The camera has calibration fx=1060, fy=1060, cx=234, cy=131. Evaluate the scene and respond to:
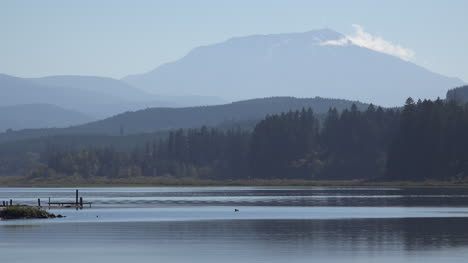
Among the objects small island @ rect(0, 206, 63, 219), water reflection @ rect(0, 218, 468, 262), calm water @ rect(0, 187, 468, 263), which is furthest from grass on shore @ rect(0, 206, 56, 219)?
water reflection @ rect(0, 218, 468, 262)

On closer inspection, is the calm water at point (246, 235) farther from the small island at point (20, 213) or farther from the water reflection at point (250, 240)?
the small island at point (20, 213)

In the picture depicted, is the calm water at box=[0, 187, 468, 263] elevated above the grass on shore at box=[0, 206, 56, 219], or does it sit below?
below

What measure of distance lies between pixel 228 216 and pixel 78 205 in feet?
109

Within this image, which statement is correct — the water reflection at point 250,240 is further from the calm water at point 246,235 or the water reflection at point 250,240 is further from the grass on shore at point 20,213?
the grass on shore at point 20,213

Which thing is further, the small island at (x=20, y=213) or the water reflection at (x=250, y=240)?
the small island at (x=20, y=213)

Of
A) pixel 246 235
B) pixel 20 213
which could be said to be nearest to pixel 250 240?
pixel 246 235

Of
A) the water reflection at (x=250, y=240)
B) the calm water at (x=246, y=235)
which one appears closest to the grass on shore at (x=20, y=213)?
the calm water at (x=246, y=235)

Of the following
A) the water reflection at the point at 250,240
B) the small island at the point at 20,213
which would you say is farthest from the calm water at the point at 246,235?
the small island at the point at 20,213

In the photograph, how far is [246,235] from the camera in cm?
7500

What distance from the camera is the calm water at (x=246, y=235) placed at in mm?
60344

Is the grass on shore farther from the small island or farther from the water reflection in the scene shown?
the water reflection

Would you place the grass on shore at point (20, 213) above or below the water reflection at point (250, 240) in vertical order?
→ above

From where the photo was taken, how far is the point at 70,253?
2457 inches

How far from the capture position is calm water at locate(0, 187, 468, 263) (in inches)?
2376
